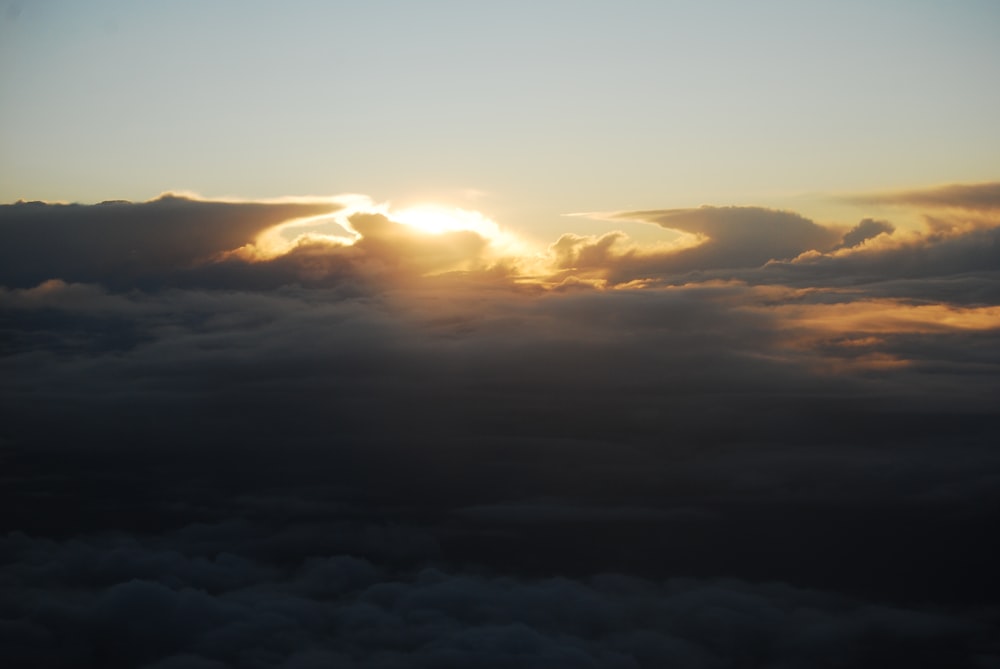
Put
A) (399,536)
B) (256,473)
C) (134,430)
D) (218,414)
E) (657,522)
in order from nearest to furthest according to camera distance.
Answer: (399,536)
(657,522)
(256,473)
(134,430)
(218,414)

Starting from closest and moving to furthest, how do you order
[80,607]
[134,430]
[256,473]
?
[80,607], [256,473], [134,430]

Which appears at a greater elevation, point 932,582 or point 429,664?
point 429,664

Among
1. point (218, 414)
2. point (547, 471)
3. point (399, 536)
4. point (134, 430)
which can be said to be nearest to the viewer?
point (399, 536)

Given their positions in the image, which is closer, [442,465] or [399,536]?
[399,536]

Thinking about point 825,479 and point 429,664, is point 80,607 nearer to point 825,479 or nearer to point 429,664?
point 429,664

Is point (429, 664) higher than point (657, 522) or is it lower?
higher

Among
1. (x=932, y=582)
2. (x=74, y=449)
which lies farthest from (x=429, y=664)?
(x=74, y=449)

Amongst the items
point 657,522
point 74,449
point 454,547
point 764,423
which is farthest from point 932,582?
point 74,449

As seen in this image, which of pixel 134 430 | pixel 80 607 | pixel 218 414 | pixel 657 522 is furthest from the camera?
pixel 218 414

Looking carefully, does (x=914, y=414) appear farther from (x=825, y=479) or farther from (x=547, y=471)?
(x=547, y=471)
